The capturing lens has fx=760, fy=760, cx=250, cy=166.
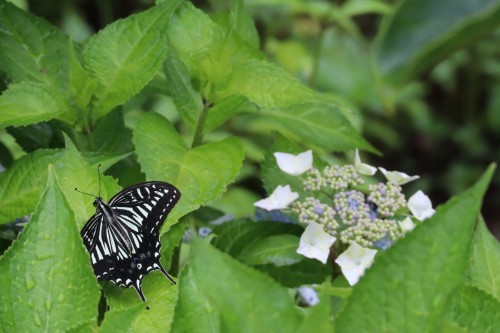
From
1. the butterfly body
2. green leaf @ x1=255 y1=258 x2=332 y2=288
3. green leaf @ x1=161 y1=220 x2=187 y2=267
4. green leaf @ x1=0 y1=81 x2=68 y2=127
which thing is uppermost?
green leaf @ x1=0 y1=81 x2=68 y2=127

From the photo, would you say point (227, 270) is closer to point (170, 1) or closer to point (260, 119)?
point (170, 1)

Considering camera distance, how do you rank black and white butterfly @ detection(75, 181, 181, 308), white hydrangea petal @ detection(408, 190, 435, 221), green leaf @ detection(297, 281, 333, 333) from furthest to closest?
white hydrangea petal @ detection(408, 190, 435, 221) → black and white butterfly @ detection(75, 181, 181, 308) → green leaf @ detection(297, 281, 333, 333)

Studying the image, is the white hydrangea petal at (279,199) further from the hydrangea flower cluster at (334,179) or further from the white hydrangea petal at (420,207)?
the white hydrangea petal at (420,207)

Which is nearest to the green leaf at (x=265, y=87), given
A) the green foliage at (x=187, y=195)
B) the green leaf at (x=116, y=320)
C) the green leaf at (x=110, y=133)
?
the green foliage at (x=187, y=195)

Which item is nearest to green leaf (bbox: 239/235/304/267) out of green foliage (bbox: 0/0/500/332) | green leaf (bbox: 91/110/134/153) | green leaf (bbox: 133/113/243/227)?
green foliage (bbox: 0/0/500/332)

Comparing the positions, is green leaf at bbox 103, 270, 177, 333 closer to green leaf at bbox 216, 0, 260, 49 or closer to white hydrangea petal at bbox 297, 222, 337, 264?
white hydrangea petal at bbox 297, 222, 337, 264

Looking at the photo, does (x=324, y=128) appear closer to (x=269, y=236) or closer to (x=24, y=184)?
(x=269, y=236)
